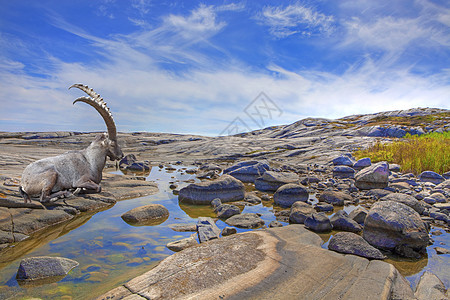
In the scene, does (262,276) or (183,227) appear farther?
(183,227)

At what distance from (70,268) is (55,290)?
678mm

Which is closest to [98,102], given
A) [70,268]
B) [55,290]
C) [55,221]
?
[55,221]

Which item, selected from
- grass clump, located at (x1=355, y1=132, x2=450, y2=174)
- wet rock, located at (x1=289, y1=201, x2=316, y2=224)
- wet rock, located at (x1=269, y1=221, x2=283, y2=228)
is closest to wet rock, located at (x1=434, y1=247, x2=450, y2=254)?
wet rock, located at (x1=289, y1=201, x2=316, y2=224)

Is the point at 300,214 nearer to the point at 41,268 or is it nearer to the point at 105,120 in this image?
the point at 41,268

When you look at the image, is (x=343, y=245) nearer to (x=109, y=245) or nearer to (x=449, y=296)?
(x=449, y=296)

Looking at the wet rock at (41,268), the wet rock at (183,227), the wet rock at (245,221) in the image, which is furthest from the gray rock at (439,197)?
the wet rock at (41,268)

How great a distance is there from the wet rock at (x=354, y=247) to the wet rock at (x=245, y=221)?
226 cm

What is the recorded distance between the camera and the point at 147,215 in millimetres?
7766

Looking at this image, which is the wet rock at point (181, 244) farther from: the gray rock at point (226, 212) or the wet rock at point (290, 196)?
the wet rock at point (290, 196)

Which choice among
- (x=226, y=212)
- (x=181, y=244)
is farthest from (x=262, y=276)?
(x=226, y=212)

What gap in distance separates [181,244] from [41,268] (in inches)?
102

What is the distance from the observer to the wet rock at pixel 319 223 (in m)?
6.86

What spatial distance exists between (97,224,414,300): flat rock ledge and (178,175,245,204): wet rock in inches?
195

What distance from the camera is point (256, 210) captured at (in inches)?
365
